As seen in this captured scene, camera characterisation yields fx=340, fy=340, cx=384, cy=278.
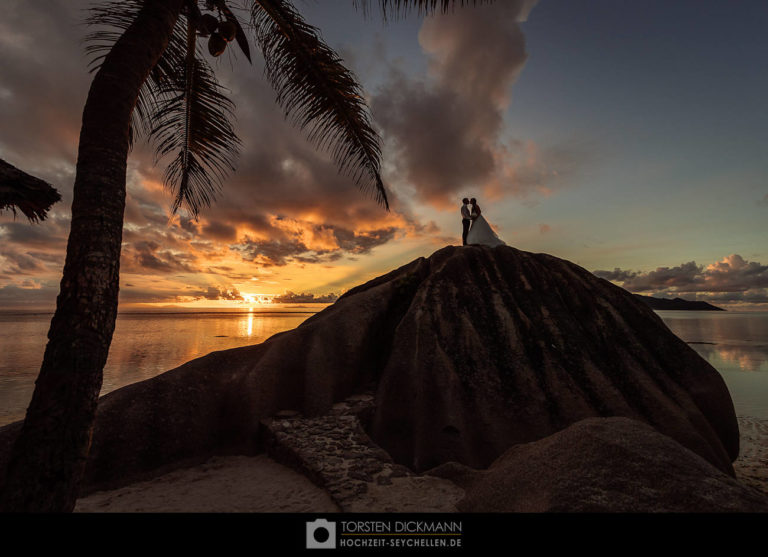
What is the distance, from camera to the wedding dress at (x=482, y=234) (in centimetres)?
1258

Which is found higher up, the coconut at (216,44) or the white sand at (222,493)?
the coconut at (216,44)

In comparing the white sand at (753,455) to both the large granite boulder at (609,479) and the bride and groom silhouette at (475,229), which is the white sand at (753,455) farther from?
the bride and groom silhouette at (475,229)

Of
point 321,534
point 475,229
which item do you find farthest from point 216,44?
point 475,229

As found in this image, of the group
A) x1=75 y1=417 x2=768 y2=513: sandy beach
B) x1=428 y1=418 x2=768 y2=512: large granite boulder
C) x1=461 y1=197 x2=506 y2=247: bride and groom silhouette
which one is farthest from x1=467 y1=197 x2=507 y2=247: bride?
x1=75 y1=417 x2=768 y2=513: sandy beach

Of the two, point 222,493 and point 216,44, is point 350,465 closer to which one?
point 222,493

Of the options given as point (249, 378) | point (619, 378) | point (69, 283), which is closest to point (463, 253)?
point (619, 378)

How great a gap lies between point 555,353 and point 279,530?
8174 mm

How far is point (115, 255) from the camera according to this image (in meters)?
2.97

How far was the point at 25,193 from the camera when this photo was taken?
12.0 ft

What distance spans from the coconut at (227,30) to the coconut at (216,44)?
74 millimetres

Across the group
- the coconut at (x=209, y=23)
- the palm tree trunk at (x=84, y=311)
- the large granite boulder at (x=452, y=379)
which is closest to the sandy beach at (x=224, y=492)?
the large granite boulder at (x=452, y=379)

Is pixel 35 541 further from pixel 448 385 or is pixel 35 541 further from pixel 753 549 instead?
pixel 448 385

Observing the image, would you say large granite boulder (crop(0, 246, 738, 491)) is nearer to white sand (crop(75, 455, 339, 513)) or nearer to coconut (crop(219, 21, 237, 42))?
white sand (crop(75, 455, 339, 513))

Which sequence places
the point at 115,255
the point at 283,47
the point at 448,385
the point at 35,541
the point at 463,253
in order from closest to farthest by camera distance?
the point at 35,541 < the point at 115,255 < the point at 283,47 < the point at 448,385 < the point at 463,253
